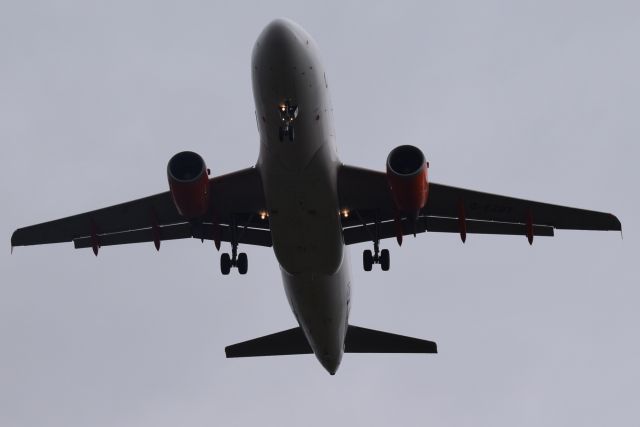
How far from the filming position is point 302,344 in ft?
110

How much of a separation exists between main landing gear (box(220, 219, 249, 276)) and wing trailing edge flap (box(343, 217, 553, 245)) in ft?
11.2

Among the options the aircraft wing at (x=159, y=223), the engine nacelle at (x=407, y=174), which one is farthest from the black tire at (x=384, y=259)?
the engine nacelle at (x=407, y=174)

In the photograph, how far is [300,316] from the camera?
1123 inches

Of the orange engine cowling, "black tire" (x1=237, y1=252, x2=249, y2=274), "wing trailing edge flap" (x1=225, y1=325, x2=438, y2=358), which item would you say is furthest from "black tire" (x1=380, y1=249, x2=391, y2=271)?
the orange engine cowling

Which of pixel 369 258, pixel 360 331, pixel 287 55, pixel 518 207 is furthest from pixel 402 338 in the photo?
pixel 287 55

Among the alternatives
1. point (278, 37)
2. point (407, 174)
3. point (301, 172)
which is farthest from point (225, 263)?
point (278, 37)

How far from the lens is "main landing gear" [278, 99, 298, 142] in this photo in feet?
76.6

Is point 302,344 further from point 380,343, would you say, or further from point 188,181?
point 188,181

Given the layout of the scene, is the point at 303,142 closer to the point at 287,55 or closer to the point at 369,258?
the point at 287,55

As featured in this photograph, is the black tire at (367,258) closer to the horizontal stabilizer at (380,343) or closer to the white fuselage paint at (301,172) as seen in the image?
the white fuselage paint at (301,172)

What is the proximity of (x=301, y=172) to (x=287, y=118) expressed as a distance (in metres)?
1.65

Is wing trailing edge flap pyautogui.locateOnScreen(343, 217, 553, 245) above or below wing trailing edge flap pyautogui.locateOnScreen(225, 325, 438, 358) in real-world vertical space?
above

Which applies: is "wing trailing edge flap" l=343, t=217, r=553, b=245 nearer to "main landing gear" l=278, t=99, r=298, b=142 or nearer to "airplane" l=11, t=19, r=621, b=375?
"airplane" l=11, t=19, r=621, b=375

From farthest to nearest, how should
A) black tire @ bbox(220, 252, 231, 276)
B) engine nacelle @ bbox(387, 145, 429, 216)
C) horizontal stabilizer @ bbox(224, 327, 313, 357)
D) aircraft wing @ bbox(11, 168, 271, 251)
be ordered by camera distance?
horizontal stabilizer @ bbox(224, 327, 313, 357) → black tire @ bbox(220, 252, 231, 276) → aircraft wing @ bbox(11, 168, 271, 251) → engine nacelle @ bbox(387, 145, 429, 216)
